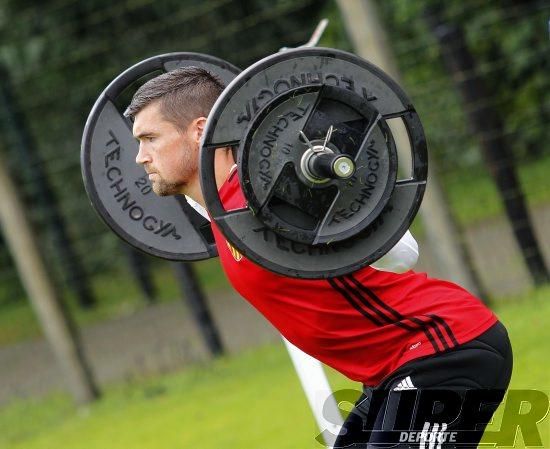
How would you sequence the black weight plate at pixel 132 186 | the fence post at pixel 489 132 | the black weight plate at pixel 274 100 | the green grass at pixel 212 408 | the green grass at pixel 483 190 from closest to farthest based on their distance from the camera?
the black weight plate at pixel 274 100
the black weight plate at pixel 132 186
the green grass at pixel 212 408
the fence post at pixel 489 132
the green grass at pixel 483 190

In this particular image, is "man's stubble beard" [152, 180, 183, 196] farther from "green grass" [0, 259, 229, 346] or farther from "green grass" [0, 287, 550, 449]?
"green grass" [0, 259, 229, 346]

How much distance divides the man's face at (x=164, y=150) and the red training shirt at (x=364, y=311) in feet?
0.61

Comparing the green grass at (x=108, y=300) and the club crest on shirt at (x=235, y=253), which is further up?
the club crest on shirt at (x=235, y=253)

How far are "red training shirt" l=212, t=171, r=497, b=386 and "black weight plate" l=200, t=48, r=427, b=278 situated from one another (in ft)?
0.25

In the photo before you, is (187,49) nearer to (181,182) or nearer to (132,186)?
(132,186)

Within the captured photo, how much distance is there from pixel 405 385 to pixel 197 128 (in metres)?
1.05

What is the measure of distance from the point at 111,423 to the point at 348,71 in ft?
19.3

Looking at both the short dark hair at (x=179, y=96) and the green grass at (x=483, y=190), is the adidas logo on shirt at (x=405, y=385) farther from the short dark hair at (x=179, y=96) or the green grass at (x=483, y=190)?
the green grass at (x=483, y=190)

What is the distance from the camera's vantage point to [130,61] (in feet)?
41.1

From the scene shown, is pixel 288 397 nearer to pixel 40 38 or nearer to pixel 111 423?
pixel 111 423

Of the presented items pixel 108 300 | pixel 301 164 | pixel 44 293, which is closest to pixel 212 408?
pixel 44 293

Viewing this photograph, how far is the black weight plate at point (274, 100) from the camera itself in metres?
3.37

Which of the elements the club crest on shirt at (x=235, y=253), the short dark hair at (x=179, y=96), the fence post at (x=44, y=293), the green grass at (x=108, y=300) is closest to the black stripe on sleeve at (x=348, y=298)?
the club crest on shirt at (x=235, y=253)

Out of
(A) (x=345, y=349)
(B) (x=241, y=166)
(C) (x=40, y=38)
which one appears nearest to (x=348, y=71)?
(B) (x=241, y=166)
